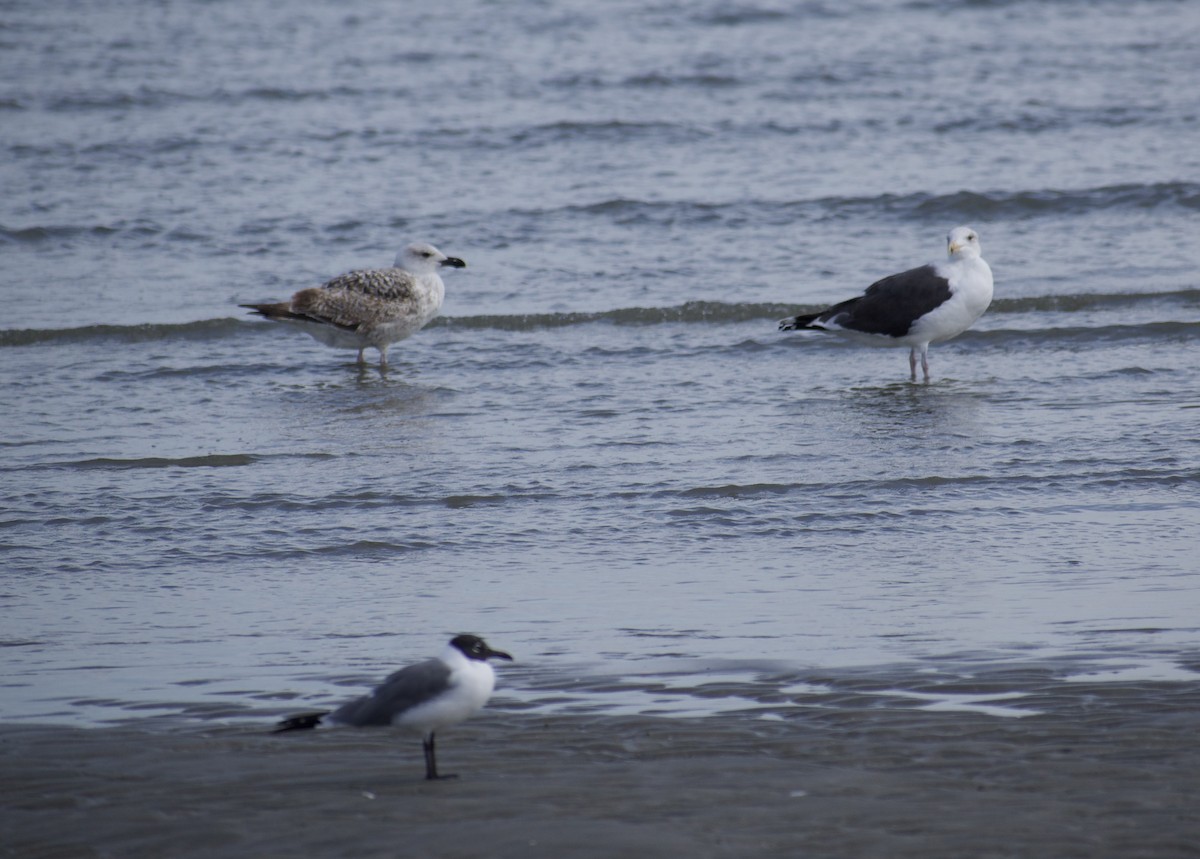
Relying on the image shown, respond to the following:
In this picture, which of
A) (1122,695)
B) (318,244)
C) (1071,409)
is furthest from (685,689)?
(318,244)

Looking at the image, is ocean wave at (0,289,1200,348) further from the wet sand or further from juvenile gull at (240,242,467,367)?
the wet sand

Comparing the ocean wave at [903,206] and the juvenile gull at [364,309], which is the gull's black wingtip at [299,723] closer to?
the juvenile gull at [364,309]

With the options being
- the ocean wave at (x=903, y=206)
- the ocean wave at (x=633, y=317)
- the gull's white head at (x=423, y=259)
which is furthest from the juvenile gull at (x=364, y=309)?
the ocean wave at (x=903, y=206)

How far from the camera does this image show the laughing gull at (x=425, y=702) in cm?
440

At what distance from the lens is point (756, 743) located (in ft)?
15.3

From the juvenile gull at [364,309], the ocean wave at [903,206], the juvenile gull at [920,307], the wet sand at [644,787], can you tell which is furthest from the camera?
the ocean wave at [903,206]

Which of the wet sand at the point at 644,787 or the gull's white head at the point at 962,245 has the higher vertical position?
the gull's white head at the point at 962,245

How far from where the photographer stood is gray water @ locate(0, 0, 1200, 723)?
5.82 meters

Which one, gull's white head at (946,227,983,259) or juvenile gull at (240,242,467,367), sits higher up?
Answer: gull's white head at (946,227,983,259)

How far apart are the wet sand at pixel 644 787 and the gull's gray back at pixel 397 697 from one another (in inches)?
7.5

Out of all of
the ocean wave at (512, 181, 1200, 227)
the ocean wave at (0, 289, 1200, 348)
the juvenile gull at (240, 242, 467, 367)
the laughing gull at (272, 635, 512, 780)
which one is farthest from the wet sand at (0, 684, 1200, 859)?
the ocean wave at (512, 181, 1200, 227)

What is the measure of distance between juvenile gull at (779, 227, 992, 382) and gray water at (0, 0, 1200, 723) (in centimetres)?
34

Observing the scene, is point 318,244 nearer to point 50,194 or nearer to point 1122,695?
point 50,194

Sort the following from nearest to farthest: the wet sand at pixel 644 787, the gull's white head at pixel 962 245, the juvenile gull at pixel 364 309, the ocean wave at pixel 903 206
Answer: the wet sand at pixel 644 787, the gull's white head at pixel 962 245, the juvenile gull at pixel 364 309, the ocean wave at pixel 903 206
